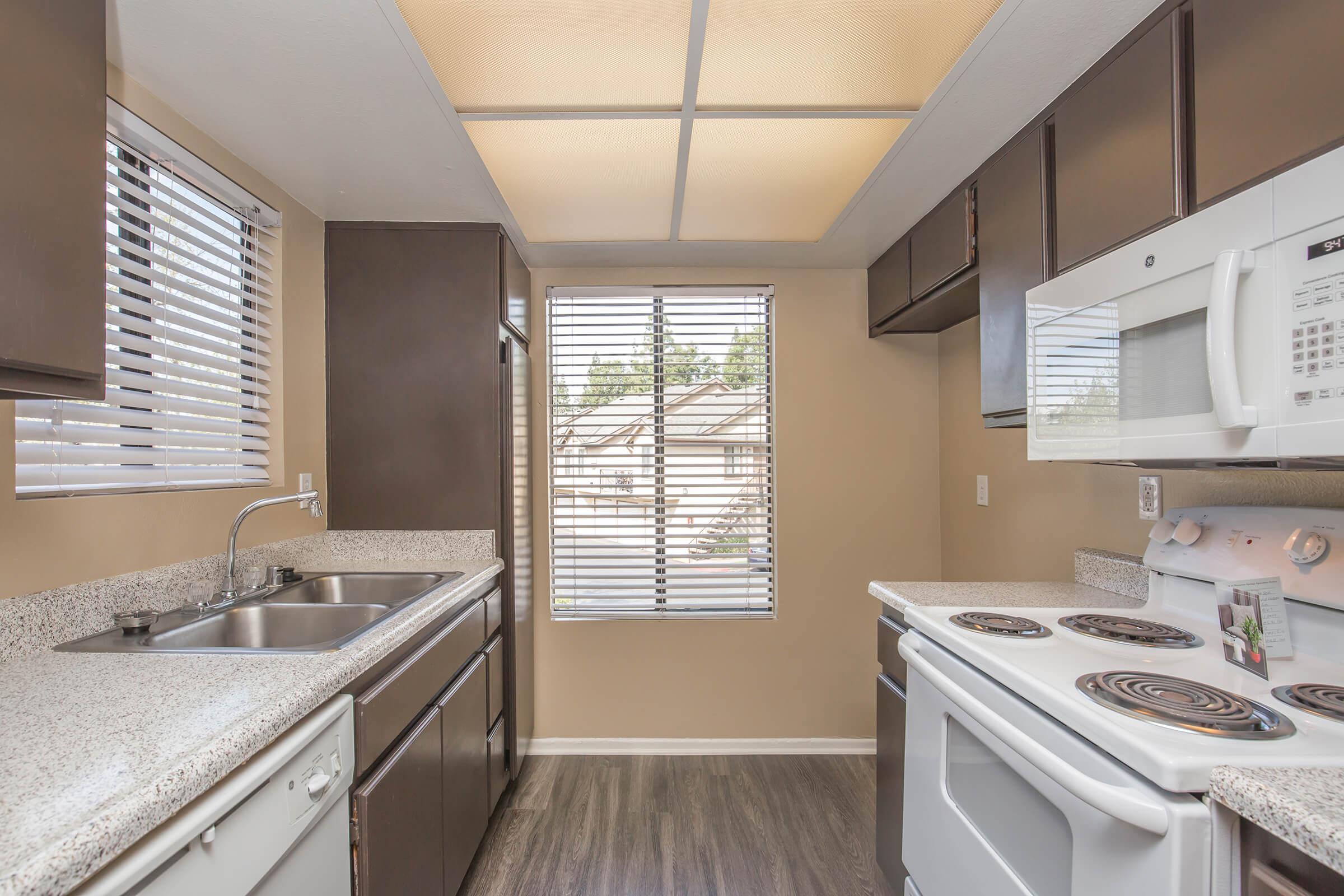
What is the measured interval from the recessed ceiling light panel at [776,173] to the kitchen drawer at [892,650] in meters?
1.42

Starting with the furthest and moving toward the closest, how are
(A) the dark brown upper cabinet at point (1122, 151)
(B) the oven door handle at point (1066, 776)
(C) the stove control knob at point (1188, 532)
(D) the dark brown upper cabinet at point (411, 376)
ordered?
(D) the dark brown upper cabinet at point (411, 376), (C) the stove control knob at point (1188, 532), (A) the dark brown upper cabinet at point (1122, 151), (B) the oven door handle at point (1066, 776)

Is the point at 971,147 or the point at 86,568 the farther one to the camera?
the point at 971,147

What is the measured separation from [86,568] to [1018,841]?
193 cm

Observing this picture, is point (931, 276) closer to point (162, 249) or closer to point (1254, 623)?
point (1254, 623)

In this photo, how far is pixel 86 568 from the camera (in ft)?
4.19

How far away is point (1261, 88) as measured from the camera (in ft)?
3.16

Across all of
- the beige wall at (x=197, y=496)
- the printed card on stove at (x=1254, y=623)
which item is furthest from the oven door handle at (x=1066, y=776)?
the beige wall at (x=197, y=496)

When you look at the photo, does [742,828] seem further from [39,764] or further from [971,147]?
[971,147]

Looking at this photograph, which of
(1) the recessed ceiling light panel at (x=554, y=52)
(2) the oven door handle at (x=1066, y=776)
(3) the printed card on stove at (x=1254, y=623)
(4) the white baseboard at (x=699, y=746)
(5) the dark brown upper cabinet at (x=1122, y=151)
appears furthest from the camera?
(4) the white baseboard at (x=699, y=746)

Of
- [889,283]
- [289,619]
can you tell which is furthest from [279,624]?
[889,283]

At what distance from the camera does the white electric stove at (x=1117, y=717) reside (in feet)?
2.48

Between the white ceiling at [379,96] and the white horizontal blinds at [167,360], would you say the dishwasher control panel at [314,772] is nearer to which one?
the white horizontal blinds at [167,360]

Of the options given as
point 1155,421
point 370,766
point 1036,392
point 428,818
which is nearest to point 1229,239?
point 1155,421

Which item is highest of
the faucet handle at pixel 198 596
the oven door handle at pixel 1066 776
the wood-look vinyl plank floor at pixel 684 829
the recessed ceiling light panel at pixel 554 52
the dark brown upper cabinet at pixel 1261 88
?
the recessed ceiling light panel at pixel 554 52
